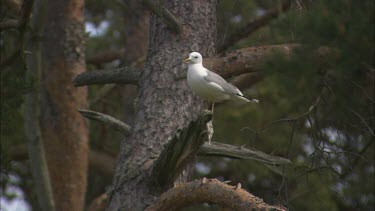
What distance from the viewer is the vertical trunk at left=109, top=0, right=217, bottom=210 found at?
6.45 metres

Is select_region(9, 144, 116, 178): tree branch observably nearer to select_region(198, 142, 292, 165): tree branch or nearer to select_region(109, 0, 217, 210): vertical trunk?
select_region(109, 0, 217, 210): vertical trunk

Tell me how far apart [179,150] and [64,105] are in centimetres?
501

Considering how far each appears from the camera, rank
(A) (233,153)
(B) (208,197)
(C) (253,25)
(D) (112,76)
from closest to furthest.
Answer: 1. (B) (208,197)
2. (A) (233,153)
3. (D) (112,76)
4. (C) (253,25)

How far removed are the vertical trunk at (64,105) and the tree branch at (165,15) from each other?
12.2ft

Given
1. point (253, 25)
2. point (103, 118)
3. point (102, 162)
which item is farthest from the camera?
point (102, 162)

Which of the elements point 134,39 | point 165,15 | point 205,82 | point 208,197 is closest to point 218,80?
point 205,82

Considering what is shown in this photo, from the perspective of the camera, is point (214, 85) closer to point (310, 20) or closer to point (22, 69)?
point (310, 20)

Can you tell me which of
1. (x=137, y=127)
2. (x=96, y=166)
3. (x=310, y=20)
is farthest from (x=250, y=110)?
(x=310, y=20)

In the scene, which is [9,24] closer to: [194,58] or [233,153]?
[194,58]

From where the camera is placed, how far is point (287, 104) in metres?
11.0

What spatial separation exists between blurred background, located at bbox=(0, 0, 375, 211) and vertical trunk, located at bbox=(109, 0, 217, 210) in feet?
1.17

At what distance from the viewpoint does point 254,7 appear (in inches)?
478

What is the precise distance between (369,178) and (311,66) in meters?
4.74

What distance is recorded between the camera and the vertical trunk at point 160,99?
6.45 meters
